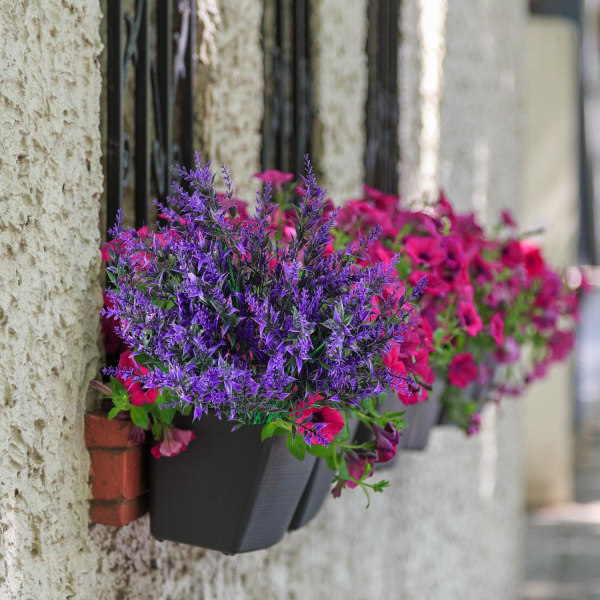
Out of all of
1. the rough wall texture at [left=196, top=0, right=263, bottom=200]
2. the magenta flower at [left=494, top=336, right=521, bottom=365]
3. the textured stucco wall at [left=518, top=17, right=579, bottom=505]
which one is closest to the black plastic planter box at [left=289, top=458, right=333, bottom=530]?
the rough wall texture at [left=196, top=0, right=263, bottom=200]

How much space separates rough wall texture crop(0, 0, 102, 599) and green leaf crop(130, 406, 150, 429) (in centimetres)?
9

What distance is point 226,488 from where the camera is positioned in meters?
1.11

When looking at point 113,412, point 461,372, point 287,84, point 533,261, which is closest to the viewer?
point 113,412

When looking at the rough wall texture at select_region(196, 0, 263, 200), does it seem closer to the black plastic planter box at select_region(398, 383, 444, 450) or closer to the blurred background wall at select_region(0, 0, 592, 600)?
the blurred background wall at select_region(0, 0, 592, 600)

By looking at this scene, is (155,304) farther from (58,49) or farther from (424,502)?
(424,502)

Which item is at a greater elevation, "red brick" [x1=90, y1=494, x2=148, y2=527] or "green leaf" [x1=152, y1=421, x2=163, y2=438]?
"green leaf" [x1=152, y1=421, x2=163, y2=438]

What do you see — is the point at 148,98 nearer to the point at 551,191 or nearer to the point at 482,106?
the point at 482,106

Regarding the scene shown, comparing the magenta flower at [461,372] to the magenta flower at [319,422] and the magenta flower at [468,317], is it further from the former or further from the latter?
the magenta flower at [319,422]

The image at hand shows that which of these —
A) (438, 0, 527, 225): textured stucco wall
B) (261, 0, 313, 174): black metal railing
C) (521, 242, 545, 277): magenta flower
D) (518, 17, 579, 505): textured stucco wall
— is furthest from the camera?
(518, 17, 579, 505): textured stucco wall

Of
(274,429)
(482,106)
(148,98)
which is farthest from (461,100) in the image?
(274,429)

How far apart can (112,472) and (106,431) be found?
2.2 inches

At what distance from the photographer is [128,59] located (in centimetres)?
126

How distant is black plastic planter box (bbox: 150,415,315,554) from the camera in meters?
1.08

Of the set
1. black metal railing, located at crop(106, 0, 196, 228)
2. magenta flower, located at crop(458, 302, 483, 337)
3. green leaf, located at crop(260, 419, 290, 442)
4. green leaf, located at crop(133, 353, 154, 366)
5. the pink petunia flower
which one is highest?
black metal railing, located at crop(106, 0, 196, 228)
